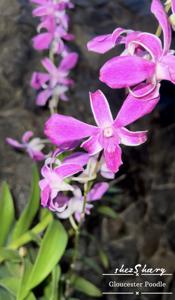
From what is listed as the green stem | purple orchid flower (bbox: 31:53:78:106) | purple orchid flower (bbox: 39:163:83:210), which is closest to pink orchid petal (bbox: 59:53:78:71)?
purple orchid flower (bbox: 31:53:78:106)

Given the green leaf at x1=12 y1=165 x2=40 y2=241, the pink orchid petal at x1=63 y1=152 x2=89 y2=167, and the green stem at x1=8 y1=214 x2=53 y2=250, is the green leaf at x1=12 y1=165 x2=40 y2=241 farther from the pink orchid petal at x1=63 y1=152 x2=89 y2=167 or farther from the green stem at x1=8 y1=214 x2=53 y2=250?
the pink orchid petal at x1=63 y1=152 x2=89 y2=167

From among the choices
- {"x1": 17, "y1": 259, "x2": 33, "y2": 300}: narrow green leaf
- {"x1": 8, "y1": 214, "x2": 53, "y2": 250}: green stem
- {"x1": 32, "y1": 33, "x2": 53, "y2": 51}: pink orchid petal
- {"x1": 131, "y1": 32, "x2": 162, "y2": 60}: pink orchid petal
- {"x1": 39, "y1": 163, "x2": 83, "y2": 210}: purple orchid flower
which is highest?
{"x1": 32, "y1": 33, "x2": 53, "y2": 51}: pink orchid petal

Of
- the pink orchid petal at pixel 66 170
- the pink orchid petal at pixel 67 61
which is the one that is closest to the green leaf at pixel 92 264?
the pink orchid petal at pixel 67 61

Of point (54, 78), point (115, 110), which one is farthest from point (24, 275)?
point (115, 110)

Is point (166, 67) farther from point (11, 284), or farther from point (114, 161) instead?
point (11, 284)

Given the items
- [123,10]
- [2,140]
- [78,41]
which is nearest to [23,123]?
[2,140]

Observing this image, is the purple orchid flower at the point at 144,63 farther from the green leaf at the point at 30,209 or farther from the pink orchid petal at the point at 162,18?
the green leaf at the point at 30,209
